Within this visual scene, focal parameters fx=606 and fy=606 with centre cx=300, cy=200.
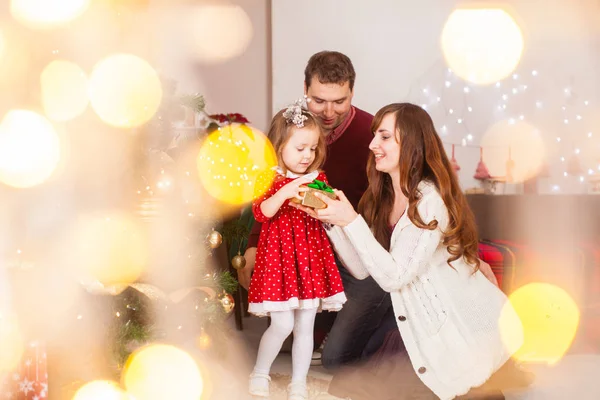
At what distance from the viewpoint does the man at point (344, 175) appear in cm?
243

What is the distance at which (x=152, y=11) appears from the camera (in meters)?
4.10

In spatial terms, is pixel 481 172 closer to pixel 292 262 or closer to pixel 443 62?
pixel 443 62

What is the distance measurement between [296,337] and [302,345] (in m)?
0.04

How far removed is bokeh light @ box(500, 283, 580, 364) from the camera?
2.77 meters

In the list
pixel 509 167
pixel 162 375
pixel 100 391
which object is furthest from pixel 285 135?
pixel 509 167

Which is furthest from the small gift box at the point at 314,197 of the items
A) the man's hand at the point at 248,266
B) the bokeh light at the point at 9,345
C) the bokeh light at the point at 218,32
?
the bokeh light at the point at 218,32

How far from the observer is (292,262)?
2.10 metres

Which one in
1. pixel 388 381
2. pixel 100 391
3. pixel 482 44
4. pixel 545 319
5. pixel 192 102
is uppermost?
pixel 482 44

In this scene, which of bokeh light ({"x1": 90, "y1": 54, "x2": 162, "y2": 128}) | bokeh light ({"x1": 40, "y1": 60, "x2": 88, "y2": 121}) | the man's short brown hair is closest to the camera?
bokeh light ({"x1": 40, "y1": 60, "x2": 88, "y2": 121})

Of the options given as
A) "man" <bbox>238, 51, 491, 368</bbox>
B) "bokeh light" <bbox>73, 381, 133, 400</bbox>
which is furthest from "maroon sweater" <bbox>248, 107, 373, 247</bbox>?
"bokeh light" <bbox>73, 381, 133, 400</bbox>

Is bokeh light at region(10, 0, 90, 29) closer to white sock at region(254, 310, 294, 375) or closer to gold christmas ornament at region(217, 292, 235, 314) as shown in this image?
gold christmas ornament at region(217, 292, 235, 314)

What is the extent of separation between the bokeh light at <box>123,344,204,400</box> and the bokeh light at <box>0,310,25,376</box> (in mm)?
353

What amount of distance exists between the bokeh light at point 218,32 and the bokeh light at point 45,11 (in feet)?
7.56

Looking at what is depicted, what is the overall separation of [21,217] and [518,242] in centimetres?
259
